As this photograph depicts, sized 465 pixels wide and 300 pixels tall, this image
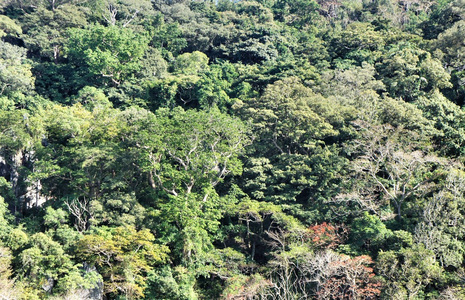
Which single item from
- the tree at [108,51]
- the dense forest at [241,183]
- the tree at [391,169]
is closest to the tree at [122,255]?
the dense forest at [241,183]

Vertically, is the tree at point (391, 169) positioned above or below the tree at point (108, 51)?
above

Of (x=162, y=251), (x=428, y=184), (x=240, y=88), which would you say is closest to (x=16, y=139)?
(x=162, y=251)

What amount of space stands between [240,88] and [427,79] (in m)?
12.9

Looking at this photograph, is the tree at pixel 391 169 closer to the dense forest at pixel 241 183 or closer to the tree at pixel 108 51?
the dense forest at pixel 241 183

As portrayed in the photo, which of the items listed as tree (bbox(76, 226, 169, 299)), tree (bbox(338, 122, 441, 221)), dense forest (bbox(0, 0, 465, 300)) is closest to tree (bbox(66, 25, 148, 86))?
dense forest (bbox(0, 0, 465, 300))

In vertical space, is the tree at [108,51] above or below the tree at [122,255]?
above

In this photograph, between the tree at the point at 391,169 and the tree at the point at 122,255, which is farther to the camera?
→ the tree at the point at 391,169

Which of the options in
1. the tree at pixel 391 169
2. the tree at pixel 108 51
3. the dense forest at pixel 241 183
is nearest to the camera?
the dense forest at pixel 241 183

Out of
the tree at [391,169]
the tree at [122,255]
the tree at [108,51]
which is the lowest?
the tree at [122,255]

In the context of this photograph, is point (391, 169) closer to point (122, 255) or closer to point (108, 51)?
point (122, 255)

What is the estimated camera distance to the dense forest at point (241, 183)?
19.4 metres

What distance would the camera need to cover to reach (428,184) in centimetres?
2105

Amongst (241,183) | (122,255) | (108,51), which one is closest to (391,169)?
(241,183)

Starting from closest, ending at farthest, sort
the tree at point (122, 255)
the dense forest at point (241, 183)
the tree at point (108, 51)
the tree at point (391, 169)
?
the dense forest at point (241, 183) → the tree at point (122, 255) → the tree at point (391, 169) → the tree at point (108, 51)
